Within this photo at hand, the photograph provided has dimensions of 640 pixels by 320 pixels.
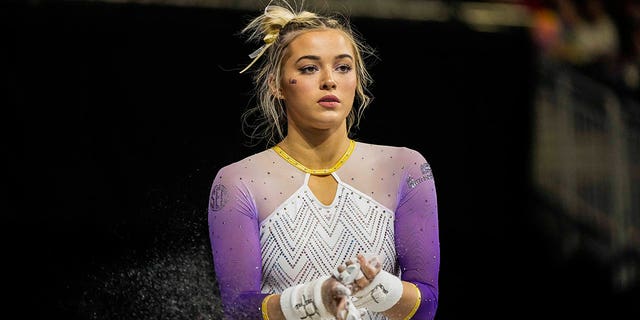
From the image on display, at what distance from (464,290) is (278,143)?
2.77 metres

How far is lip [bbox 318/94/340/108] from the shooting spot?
8.65ft

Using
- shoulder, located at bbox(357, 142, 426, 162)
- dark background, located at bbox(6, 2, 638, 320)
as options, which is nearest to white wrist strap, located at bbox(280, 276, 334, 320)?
shoulder, located at bbox(357, 142, 426, 162)

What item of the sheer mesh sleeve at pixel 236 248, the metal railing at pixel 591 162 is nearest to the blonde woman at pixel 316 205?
the sheer mesh sleeve at pixel 236 248

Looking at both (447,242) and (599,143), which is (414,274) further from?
(599,143)

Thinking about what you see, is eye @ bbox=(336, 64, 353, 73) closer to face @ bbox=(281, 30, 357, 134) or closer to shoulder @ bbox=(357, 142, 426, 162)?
face @ bbox=(281, 30, 357, 134)

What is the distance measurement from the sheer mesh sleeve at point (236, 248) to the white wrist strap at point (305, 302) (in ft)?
0.25

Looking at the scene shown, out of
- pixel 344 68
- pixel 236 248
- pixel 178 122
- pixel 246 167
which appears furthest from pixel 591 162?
pixel 236 248

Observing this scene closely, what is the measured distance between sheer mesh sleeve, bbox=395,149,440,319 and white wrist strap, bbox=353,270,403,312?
0.11m

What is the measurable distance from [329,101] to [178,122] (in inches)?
49.6

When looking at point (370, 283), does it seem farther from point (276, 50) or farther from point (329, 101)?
point (276, 50)

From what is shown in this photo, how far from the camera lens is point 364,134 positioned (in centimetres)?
326

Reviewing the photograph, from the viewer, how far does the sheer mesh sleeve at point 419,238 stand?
2615mm

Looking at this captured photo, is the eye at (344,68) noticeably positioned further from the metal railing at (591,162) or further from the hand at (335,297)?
the metal railing at (591,162)

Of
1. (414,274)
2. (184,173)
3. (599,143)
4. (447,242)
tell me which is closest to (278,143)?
(184,173)
